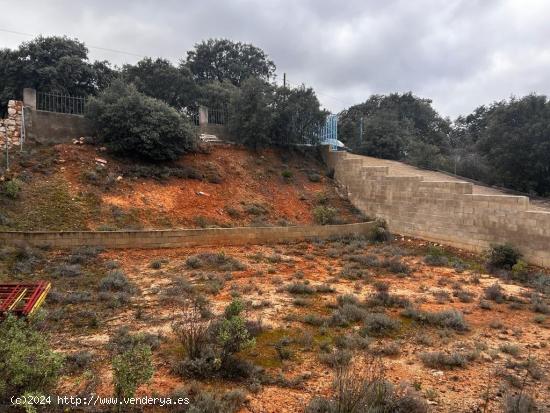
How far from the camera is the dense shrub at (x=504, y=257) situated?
440 inches

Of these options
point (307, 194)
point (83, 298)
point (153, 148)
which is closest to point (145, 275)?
point (83, 298)

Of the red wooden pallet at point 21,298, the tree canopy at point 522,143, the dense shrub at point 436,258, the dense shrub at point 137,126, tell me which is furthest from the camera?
the dense shrub at point 137,126

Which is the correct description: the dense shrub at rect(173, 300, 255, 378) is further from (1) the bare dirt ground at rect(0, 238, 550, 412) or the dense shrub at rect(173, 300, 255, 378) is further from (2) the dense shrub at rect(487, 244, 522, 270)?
(2) the dense shrub at rect(487, 244, 522, 270)

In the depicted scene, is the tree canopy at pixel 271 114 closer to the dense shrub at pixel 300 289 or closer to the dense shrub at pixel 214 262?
the dense shrub at pixel 214 262

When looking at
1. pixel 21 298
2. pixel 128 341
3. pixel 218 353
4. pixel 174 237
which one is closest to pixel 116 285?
pixel 21 298

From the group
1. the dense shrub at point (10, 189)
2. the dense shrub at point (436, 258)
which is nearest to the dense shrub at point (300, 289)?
the dense shrub at point (436, 258)

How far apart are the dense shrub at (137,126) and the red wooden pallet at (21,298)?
29.9 ft

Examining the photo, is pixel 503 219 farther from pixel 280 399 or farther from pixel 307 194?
pixel 280 399

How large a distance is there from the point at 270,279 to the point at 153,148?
28.4 ft

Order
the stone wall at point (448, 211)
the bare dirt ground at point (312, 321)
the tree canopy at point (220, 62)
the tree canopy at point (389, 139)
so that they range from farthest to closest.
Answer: the tree canopy at point (220, 62) < the tree canopy at point (389, 139) < the stone wall at point (448, 211) < the bare dirt ground at point (312, 321)

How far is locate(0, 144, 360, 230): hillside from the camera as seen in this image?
12.2 m

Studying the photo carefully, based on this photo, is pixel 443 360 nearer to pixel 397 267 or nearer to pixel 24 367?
pixel 24 367

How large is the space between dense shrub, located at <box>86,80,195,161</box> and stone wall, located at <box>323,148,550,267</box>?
25.4 feet

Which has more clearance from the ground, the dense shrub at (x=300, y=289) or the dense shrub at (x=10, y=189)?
the dense shrub at (x=10, y=189)
